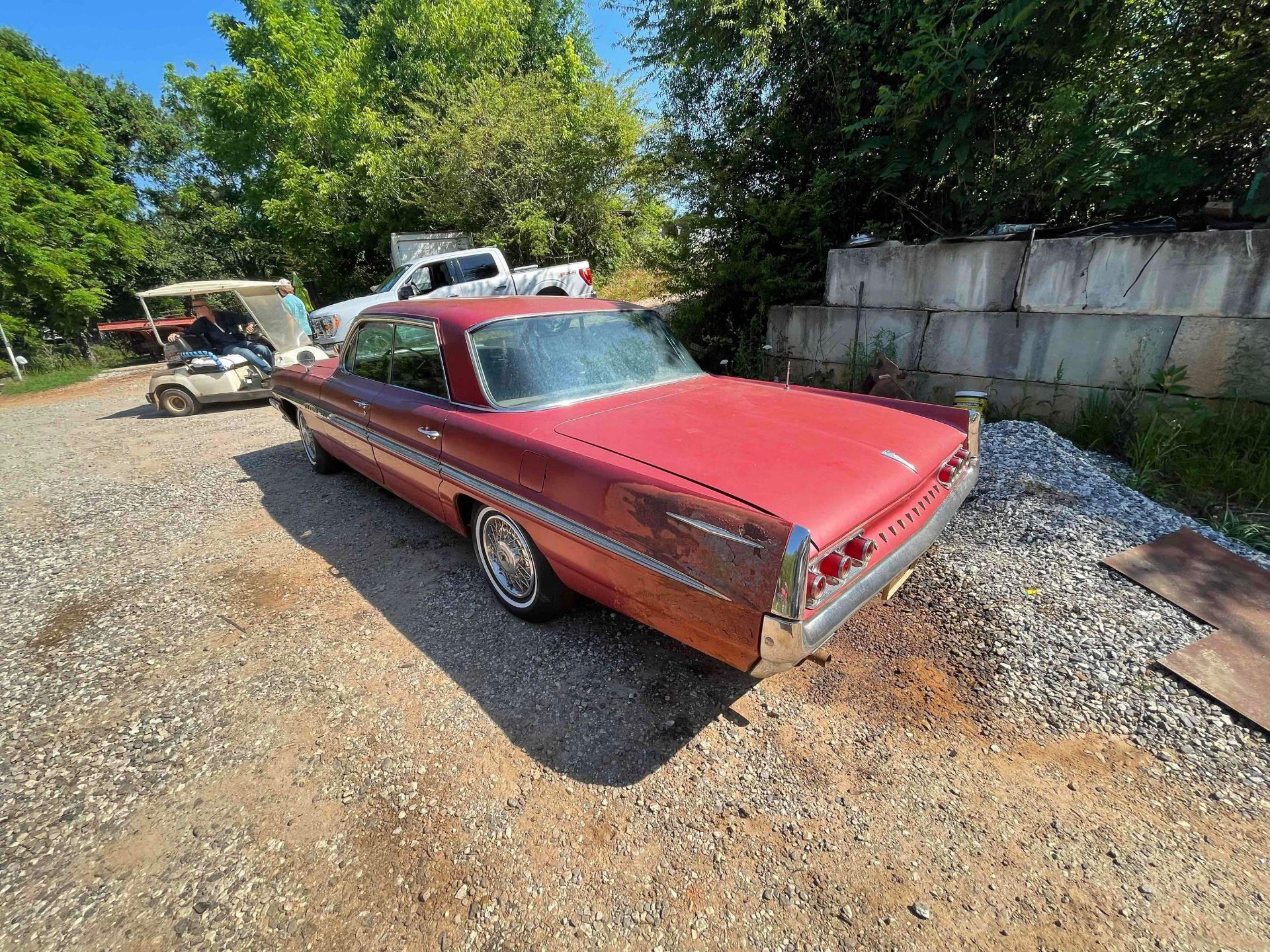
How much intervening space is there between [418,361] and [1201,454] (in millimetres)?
5309

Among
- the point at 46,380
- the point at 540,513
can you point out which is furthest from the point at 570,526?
the point at 46,380

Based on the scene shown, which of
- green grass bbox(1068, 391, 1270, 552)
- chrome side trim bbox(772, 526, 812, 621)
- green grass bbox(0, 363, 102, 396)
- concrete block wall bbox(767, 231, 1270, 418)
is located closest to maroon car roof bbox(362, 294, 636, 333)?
chrome side trim bbox(772, 526, 812, 621)

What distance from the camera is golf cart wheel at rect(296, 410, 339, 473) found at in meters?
4.88

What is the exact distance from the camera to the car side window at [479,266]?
10.1 meters

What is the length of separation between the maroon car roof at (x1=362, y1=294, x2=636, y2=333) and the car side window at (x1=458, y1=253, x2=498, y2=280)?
7.23m

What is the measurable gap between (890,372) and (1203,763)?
3.65 metres

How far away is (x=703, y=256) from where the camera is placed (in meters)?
7.07

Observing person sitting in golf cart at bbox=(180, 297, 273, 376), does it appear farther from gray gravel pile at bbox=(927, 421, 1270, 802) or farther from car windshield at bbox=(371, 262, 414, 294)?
gray gravel pile at bbox=(927, 421, 1270, 802)

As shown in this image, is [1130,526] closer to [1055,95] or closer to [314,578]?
[1055,95]

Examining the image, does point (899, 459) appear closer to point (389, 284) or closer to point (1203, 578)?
point (1203, 578)

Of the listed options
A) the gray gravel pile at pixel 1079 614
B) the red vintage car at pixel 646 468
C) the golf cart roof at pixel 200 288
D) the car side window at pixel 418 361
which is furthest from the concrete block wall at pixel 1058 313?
the golf cart roof at pixel 200 288

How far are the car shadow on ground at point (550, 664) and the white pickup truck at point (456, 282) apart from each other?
7.26 metres

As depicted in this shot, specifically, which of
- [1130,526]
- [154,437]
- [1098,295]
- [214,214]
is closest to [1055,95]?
Answer: [1098,295]

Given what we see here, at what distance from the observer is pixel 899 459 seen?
2.14m
